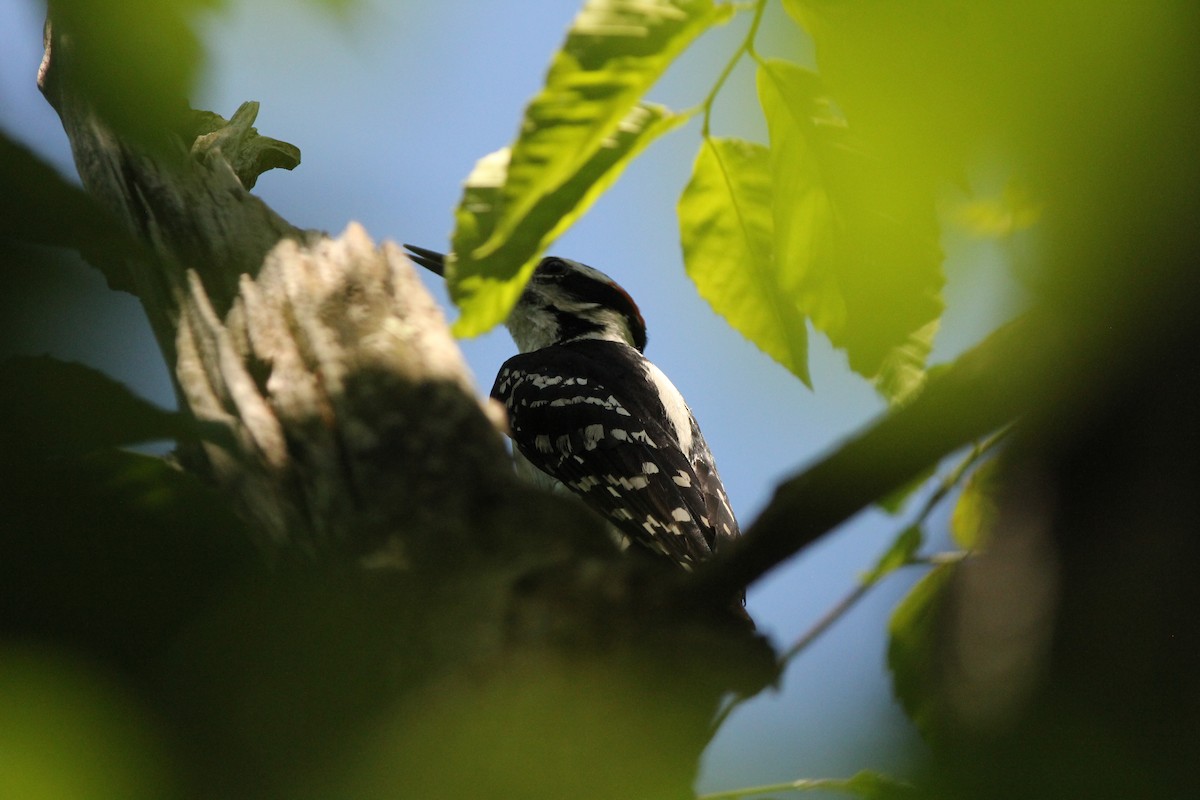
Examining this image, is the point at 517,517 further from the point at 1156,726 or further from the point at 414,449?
the point at 1156,726

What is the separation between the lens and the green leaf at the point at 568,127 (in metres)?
1.00

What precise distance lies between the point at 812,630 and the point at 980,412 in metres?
0.28

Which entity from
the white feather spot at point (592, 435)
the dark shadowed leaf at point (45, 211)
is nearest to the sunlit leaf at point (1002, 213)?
the dark shadowed leaf at point (45, 211)

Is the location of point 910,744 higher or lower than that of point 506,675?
lower

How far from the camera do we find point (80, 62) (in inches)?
28.0

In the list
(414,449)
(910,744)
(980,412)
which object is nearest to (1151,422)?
(980,412)

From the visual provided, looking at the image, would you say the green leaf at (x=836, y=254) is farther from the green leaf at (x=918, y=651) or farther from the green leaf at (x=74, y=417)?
the green leaf at (x=74, y=417)

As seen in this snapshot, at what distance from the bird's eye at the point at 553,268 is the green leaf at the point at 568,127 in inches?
195

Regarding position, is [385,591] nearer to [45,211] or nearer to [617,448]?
[45,211]

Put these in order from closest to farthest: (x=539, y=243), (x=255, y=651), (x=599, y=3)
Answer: (x=255, y=651) < (x=599, y=3) < (x=539, y=243)

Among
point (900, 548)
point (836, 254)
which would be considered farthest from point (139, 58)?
point (900, 548)

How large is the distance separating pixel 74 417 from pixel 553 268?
5.40 m

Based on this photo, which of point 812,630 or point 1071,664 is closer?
point 1071,664

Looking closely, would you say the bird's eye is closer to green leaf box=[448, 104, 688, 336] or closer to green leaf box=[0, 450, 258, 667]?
green leaf box=[448, 104, 688, 336]
